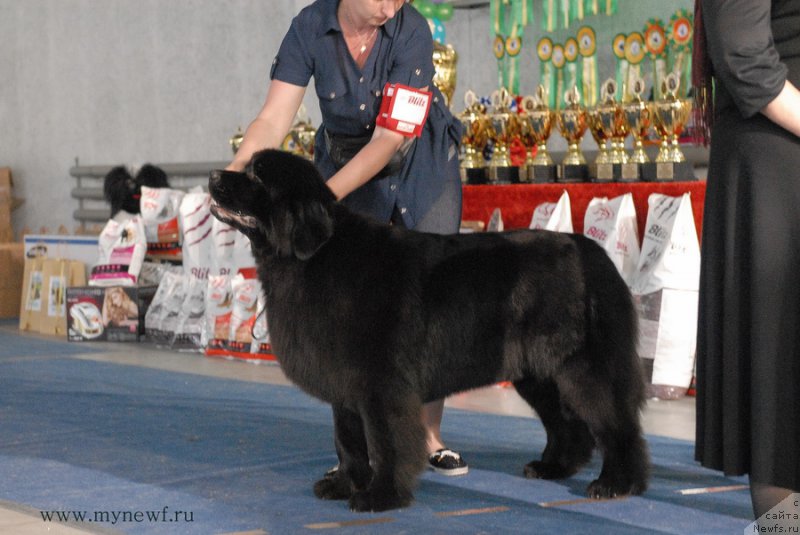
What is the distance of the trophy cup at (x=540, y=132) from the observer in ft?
16.8

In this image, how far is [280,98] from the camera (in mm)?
2982

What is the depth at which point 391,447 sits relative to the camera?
8.64 ft

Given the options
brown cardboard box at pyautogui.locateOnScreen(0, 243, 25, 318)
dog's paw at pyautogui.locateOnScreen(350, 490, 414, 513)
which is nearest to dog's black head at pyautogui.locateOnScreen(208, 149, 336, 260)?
dog's paw at pyautogui.locateOnScreen(350, 490, 414, 513)

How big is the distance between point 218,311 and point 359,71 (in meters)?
3.30

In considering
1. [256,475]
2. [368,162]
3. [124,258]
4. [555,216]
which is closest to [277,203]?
[368,162]

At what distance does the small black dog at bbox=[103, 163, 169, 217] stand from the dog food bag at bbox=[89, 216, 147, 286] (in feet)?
2.04

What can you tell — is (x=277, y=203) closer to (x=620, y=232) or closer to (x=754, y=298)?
(x=754, y=298)

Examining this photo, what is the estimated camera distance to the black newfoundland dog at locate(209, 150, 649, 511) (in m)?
2.61

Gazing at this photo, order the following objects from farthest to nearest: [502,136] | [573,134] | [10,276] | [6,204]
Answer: [6,204], [10,276], [502,136], [573,134]

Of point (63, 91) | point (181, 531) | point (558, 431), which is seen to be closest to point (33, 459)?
point (181, 531)

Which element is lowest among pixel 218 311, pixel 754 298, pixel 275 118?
pixel 218 311

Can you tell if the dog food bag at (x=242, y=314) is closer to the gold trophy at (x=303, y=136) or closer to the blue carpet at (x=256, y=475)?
the gold trophy at (x=303, y=136)

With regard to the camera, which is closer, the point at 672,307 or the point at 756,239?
the point at 756,239

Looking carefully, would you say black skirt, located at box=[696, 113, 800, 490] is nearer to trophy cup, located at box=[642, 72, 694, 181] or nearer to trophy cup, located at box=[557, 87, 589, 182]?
trophy cup, located at box=[642, 72, 694, 181]
